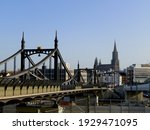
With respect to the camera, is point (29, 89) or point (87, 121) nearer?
point (87, 121)

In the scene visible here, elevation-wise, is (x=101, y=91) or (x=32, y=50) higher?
(x=32, y=50)

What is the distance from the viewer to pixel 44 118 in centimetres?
1062

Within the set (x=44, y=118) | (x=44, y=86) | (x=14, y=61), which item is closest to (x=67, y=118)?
(x=44, y=118)

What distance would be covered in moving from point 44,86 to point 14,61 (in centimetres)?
1684

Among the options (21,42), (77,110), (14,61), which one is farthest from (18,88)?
(21,42)

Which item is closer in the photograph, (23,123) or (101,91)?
(23,123)

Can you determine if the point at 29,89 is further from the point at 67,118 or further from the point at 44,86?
the point at 67,118

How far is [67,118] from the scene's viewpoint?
35.0 ft

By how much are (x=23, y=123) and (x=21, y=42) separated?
5153 centimetres

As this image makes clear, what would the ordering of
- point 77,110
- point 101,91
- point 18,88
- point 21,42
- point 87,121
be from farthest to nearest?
point 101,91
point 21,42
point 18,88
point 77,110
point 87,121

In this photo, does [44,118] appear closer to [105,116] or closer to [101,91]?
[105,116]

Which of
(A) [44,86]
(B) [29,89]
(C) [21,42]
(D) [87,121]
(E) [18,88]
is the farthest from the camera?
(C) [21,42]

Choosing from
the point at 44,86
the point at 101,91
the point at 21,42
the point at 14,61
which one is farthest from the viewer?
the point at 101,91

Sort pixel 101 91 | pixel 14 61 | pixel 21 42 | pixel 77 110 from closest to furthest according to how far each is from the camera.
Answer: pixel 77 110
pixel 14 61
pixel 21 42
pixel 101 91
